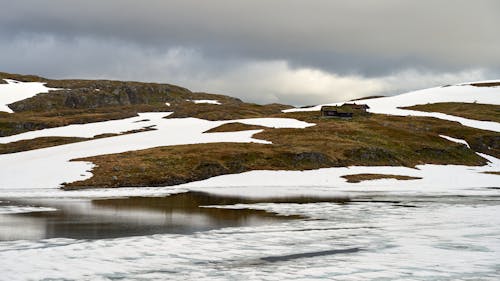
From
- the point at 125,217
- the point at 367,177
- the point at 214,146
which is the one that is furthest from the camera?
the point at 214,146

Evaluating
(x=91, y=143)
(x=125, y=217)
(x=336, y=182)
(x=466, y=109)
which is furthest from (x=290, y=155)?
(x=466, y=109)

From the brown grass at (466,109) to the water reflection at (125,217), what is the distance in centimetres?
10426

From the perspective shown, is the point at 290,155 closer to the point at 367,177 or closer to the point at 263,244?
the point at 367,177

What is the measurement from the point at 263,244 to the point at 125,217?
11616 mm

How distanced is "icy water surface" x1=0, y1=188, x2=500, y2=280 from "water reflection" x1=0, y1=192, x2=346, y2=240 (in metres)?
0.10

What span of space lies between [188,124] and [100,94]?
104895 mm

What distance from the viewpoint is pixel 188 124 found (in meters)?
106

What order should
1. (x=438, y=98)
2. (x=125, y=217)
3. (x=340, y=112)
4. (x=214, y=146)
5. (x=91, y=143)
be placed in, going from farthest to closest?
(x=438, y=98), (x=340, y=112), (x=91, y=143), (x=214, y=146), (x=125, y=217)

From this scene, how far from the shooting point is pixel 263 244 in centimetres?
2105

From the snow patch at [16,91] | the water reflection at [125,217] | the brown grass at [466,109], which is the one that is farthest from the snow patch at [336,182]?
the snow patch at [16,91]

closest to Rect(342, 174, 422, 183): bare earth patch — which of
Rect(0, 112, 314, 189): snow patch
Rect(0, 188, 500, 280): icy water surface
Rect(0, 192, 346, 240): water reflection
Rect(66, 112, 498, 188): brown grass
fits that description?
Rect(66, 112, 498, 188): brown grass

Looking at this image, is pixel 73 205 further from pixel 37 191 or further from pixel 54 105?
→ pixel 54 105

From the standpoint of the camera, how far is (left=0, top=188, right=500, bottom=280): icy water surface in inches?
632

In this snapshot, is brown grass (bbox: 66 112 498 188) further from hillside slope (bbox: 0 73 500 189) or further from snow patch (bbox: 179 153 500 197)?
snow patch (bbox: 179 153 500 197)
